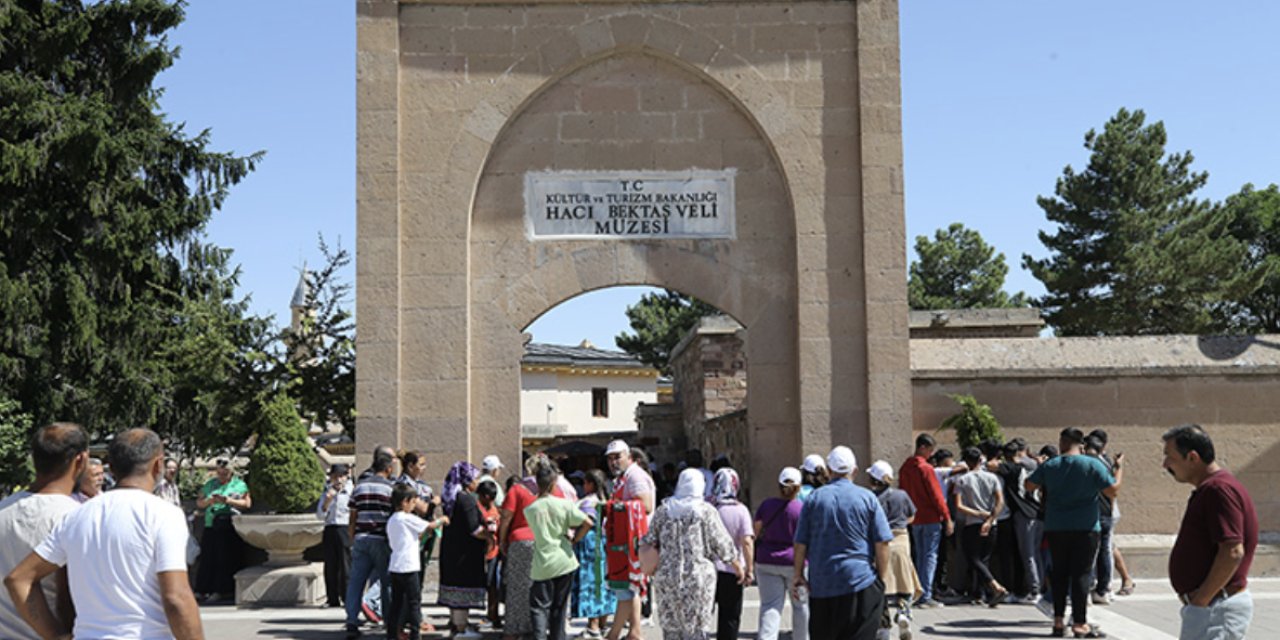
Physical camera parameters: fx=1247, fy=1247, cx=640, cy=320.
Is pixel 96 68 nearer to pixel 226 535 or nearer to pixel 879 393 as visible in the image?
pixel 226 535

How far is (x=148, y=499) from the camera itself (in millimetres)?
4902

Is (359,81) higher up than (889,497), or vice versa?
(359,81)

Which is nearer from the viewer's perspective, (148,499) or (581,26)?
(148,499)

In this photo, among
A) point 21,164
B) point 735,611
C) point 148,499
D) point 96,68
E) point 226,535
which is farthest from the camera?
point 96,68

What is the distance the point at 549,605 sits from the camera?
998 centimetres

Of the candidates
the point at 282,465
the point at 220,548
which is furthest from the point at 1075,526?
the point at 220,548

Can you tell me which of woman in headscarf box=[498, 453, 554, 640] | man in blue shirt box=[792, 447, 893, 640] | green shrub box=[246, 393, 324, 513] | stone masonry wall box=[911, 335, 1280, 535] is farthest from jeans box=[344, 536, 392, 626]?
stone masonry wall box=[911, 335, 1280, 535]

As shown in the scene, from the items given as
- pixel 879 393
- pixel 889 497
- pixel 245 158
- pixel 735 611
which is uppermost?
pixel 245 158

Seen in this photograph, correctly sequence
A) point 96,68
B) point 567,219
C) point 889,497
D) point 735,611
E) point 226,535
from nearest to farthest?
point 735,611, point 889,497, point 226,535, point 567,219, point 96,68

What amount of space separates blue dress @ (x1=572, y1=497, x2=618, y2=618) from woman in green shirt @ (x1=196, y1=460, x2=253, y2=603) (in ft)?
14.7

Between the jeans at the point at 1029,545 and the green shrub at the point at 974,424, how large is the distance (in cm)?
181

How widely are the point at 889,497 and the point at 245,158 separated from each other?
2154 centimetres

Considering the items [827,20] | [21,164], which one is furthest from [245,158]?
[827,20]

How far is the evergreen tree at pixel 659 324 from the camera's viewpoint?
44.3 meters
